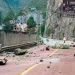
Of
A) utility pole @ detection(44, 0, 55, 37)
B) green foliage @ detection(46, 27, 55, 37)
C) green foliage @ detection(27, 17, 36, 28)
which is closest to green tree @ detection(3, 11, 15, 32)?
green foliage @ detection(27, 17, 36, 28)

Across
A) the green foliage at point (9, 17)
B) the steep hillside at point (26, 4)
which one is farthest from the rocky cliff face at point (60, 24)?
the green foliage at point (9, 17)

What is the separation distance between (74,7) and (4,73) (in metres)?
35.5

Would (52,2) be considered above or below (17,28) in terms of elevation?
above

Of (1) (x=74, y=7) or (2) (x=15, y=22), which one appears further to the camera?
(2) (x=15, y=22)

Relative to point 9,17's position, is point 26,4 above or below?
above

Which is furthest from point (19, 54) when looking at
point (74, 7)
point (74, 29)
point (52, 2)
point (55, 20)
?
point (52, 2)

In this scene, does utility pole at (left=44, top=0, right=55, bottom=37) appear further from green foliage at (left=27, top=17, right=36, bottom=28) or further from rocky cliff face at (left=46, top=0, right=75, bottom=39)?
green foliage at (left=27, top=17, right=36, bottom=28)

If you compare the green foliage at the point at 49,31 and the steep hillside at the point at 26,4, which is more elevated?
the steep hillside at the point at 26,4

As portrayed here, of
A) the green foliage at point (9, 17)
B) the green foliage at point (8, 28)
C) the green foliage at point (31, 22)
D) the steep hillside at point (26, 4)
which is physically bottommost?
the green foliage at point (8, 28)

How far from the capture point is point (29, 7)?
90125mm

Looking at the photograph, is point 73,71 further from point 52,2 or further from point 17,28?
point 17,28

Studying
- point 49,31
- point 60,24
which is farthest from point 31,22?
point 60,24

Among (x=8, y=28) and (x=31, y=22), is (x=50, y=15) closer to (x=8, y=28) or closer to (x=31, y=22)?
(x=31, y=22)

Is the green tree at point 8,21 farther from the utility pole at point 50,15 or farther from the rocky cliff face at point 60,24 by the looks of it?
the rocky cliff face at point 60,24
